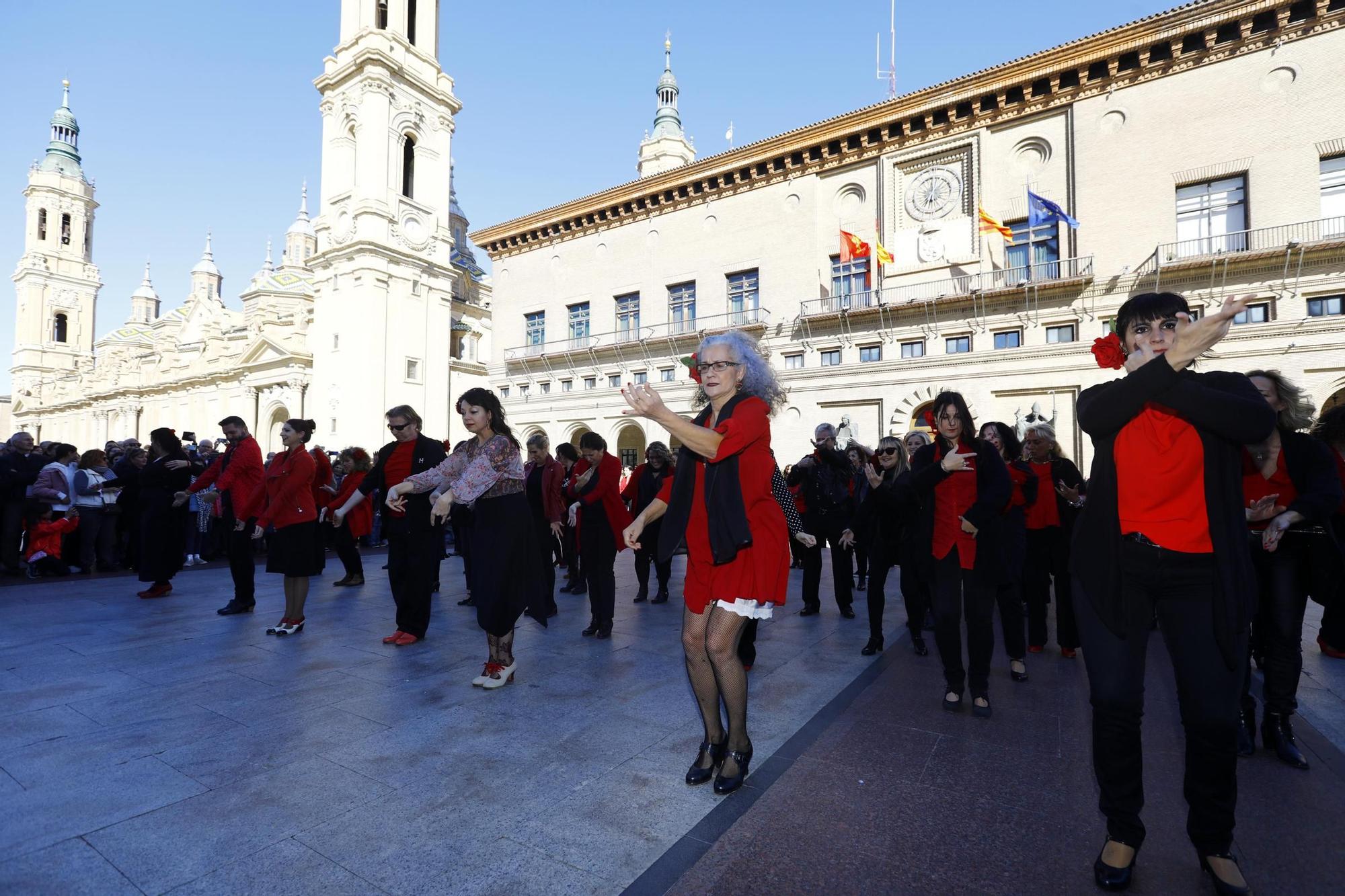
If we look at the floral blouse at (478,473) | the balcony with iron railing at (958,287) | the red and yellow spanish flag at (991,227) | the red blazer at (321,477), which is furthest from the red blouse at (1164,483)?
the red and yellow spanish flag at (991,227)

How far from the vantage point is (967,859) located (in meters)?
2.53

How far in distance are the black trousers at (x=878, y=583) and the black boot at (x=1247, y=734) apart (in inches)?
95.2

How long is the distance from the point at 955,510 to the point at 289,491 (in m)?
5.84

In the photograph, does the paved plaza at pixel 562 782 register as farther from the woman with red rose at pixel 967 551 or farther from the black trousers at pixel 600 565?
the black trousers at pixel 600 565

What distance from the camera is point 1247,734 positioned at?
11.8 feet

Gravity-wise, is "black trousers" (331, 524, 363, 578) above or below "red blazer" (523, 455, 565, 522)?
below

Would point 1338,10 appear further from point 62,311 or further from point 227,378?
point 62,311

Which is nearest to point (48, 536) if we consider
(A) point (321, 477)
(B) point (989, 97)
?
(A) point (321, 477)

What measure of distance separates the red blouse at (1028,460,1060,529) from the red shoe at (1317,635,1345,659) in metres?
2.27

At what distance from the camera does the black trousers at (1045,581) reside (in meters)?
5.63

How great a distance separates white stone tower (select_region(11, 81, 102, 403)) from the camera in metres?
73.6

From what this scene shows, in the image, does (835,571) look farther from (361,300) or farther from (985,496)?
(361,300)

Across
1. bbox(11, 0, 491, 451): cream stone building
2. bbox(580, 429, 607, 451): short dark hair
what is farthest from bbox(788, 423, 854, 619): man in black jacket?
bbox(11, 0, 491, 451): cream stone building

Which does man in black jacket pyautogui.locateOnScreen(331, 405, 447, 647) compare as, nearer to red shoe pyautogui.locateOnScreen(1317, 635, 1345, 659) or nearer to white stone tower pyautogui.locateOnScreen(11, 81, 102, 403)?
red shoe pyautogui.locateOnScreen(1317, 635, 1345, 659)
